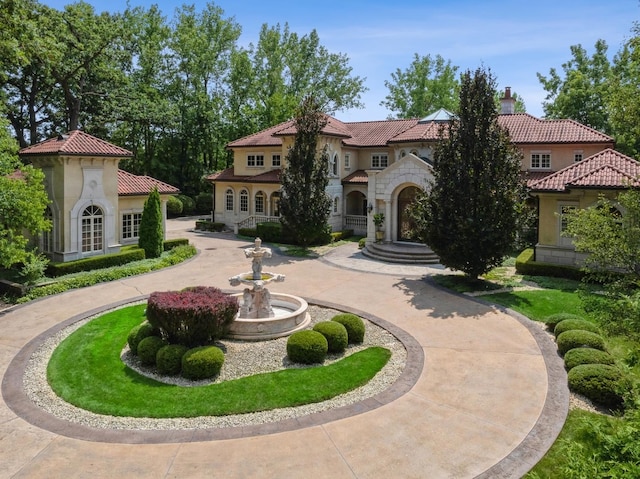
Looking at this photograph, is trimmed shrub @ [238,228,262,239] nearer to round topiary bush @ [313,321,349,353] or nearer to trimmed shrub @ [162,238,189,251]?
trimmed shrub @ [162,238,189,251]

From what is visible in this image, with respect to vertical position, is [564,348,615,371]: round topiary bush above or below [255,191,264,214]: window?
below

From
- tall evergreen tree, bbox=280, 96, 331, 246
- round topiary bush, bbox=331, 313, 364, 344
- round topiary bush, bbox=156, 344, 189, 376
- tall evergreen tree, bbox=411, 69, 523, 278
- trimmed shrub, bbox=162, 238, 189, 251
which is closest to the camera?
round topiary bush, bbox=156, 344, 189, 376

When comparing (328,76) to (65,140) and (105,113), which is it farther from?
(65,140)

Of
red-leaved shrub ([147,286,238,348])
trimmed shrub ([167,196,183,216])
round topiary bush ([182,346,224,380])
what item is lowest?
round topiary bush ([182,346,224,380])

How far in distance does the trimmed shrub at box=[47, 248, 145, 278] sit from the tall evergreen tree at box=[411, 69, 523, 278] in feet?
51.7

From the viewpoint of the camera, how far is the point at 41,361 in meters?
13.8

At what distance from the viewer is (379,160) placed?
39.6 meters

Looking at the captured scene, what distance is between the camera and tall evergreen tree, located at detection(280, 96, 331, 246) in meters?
28.7

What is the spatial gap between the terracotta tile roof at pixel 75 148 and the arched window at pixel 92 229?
2879 millimetres

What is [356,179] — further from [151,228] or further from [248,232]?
[151,228]

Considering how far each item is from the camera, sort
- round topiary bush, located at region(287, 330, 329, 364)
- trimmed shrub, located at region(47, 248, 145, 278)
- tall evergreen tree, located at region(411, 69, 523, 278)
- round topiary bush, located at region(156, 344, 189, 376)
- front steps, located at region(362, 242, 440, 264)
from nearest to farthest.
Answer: round topiary bush, located at region(156, 344, 189, 376), round topiary bush, located at region(287, 330, 329, 364), tall evergreen tree, located at region(411, 69, 523, 278), trimmed shrub, located at region(47, 248, 145, 278), front steps, located at region(362, 242, 440, 264)

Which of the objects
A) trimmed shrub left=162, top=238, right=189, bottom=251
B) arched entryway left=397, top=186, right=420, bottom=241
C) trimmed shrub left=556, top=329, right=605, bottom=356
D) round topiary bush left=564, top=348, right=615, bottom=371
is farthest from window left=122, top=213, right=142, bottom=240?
round topiary bush left=564, top=348, right=615, bottom=371

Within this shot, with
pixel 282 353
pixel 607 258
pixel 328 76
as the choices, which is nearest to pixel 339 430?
pixel 282 353

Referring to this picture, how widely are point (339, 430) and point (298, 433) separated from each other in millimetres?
821
